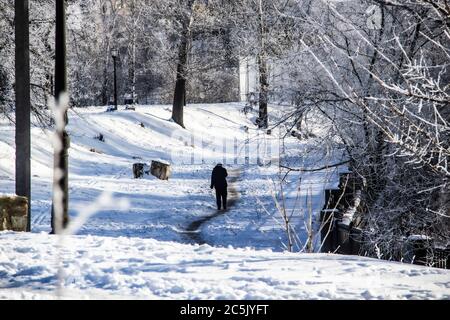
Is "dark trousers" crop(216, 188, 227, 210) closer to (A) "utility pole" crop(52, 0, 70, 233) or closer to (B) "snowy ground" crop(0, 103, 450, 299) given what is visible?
(B) "snowy ground" crop(0, 103, 450, 299)

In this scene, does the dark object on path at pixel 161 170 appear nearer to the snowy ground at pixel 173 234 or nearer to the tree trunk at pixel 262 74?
the snowy ground at pixel 173 234

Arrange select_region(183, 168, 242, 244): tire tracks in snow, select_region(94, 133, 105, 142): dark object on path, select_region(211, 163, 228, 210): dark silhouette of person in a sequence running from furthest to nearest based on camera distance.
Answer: select_region(94, 133, 105, 142): dark object on path
select_region(211, 163, 228, 210): dark silhouette of person
select_region(183, 168, 242, 244): tire tracks in snow

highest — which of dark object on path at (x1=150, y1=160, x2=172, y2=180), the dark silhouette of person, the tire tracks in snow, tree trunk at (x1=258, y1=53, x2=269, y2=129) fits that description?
tree trunk at (x1=258, y1=53, x2=269, y2=129)

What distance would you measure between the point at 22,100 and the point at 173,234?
17.0 feet

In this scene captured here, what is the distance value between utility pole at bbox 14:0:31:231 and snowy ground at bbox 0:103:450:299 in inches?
71.4

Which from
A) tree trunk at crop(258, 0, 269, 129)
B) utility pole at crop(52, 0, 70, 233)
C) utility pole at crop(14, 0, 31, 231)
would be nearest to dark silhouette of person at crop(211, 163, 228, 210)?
tree trunk at crop(258, 0, 269, 129)

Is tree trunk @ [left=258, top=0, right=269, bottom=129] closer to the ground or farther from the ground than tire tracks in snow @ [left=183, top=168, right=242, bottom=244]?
farther from the ground

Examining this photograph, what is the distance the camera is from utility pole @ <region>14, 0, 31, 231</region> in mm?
11164

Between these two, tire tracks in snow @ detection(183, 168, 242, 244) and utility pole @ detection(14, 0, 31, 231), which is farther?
tire tracks in snow @ detection(183, 168, 242, 244)

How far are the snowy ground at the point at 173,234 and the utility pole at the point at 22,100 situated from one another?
1815mm

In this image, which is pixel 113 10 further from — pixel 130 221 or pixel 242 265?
pixel 242 265

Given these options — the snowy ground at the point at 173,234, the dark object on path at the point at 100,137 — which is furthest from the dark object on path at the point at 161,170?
the dark object on path at the point at 100,137

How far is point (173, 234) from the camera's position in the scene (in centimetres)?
1499

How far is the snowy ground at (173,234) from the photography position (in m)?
6.27
